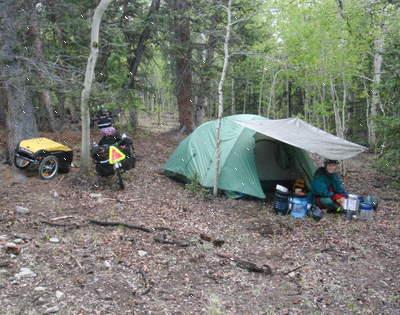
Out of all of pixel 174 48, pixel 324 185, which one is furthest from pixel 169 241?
pixel 174 48

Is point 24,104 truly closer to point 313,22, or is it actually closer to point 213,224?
point 213,224

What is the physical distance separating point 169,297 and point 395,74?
26.4ft

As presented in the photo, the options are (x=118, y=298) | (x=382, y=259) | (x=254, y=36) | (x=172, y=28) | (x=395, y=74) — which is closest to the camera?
(x=118, y=298)

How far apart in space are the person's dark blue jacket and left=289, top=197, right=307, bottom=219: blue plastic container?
521 millimetres

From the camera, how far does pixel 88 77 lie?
7.64 m

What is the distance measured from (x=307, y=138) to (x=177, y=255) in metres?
3.74

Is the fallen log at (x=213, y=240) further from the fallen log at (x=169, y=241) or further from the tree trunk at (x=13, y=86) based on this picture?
the tree trunk at (x=13, y=86)

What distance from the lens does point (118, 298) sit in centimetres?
435

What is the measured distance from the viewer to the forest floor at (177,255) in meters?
4.43

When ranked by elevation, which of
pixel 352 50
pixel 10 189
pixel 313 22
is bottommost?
pixel 10 189

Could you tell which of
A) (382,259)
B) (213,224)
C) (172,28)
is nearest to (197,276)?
(213,224)

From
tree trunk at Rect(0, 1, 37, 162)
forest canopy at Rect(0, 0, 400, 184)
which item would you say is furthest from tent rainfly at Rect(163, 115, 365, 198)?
tree trunk at Rect(0, 1, 37, 162)

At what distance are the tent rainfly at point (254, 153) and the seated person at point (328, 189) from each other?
440 mm

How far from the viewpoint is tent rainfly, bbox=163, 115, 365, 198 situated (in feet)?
26.0
